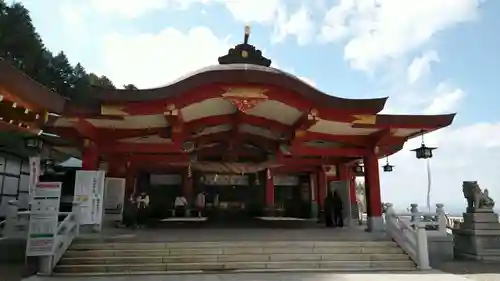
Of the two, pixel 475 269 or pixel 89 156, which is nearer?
pixel 475 269

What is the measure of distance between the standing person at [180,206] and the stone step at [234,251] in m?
8.35

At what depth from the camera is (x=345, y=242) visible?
9.15 metres

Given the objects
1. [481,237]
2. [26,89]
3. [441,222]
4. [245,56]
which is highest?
[245,56]

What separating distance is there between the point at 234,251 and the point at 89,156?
17.9 feet

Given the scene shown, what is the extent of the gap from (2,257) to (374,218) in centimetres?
1033

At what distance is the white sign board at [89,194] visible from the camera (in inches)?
396

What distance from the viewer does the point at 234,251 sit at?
855 centimetres

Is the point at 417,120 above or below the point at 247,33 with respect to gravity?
below

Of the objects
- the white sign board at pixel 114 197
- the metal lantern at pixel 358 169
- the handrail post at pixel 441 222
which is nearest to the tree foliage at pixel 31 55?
the white sign board at pixel 114 197

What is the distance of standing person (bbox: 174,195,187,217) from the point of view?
54.7 feet

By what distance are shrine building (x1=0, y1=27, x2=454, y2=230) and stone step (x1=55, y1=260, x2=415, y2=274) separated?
3.21 meters

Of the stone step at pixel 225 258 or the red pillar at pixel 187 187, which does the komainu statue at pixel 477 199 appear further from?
the red pillar at pixel 187 187

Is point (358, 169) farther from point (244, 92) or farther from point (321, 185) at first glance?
point (244, 92)

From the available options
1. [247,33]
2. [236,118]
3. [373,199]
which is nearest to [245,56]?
[247,33]
